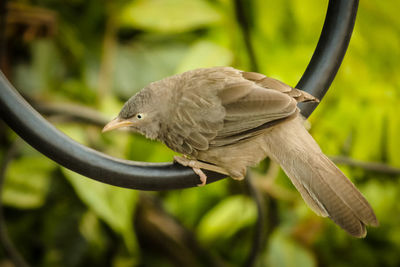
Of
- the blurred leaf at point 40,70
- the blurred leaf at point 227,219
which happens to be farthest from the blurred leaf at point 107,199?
the blurred leaf at point 40,70

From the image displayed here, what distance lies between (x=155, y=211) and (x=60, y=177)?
1.90 ft

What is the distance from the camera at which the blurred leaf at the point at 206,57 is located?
245 cm

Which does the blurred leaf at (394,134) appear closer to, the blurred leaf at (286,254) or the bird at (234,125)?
the blurred leaf at (286,254)

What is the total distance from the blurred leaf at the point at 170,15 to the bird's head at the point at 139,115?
1.45m

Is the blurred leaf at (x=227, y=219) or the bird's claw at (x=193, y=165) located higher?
the bird's claw at (x=193, y=165)

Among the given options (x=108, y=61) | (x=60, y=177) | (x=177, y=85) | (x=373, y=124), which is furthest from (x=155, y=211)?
(x=177, y=85)

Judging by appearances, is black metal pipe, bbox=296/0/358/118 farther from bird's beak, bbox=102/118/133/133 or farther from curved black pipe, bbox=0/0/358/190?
bird's beak, bbox=102/118/133/133

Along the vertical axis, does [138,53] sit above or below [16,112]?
below

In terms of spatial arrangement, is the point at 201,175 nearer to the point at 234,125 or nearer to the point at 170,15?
the point at 234,125

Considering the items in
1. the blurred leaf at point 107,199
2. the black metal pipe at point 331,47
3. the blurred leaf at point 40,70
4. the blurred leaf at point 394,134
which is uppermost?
the black metal pipe at point 331,47

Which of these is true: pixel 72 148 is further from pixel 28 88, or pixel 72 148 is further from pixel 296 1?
pixel 28 88

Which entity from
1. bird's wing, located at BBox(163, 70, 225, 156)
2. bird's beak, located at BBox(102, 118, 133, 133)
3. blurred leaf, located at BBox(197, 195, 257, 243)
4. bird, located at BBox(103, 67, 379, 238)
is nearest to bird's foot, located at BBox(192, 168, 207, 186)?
bird, located at BBox(103, 67, 379, 238)

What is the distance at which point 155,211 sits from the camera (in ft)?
9.32

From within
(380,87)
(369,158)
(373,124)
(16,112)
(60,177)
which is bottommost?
(60,177)
